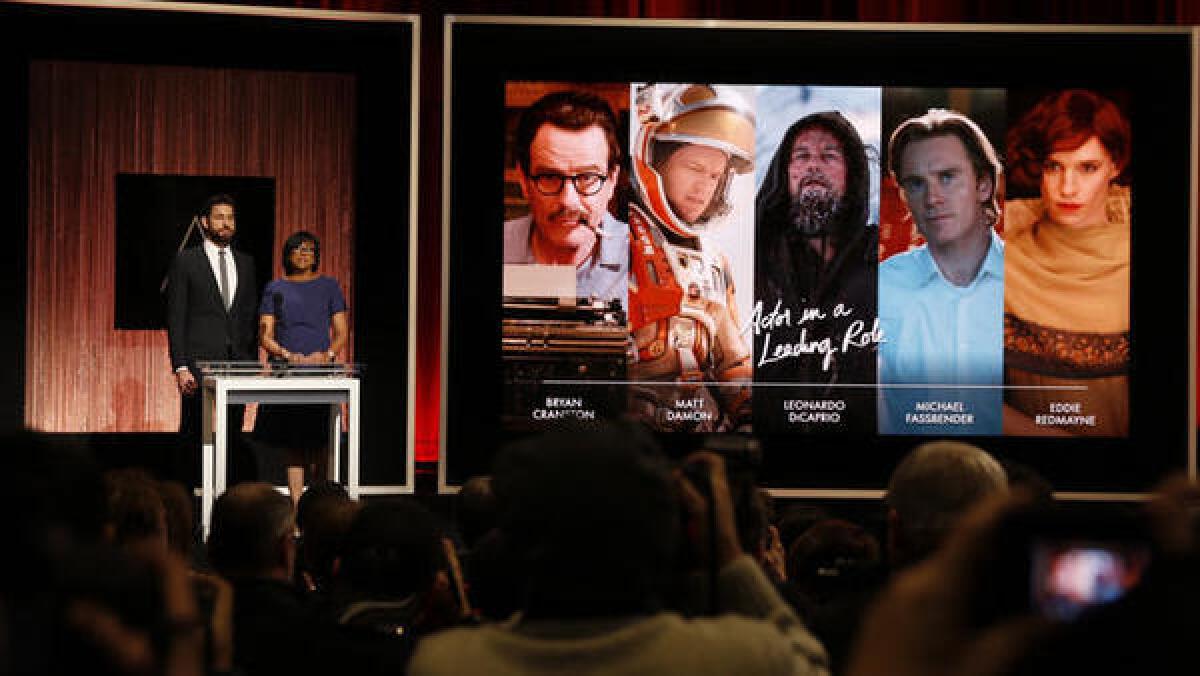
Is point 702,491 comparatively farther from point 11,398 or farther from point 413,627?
point 11,398

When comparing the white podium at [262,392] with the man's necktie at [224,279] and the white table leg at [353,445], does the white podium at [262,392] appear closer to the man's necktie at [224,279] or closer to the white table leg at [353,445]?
the white table leg at [353,445]

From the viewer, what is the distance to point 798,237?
6.41 meters

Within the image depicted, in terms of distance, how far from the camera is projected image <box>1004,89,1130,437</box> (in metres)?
6.43

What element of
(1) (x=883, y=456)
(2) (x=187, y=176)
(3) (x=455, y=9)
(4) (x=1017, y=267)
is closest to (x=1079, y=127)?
(4) (x=1017, y=267)

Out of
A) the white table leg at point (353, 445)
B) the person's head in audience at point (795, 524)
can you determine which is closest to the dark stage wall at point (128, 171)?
the white table leg at point (353, 445)

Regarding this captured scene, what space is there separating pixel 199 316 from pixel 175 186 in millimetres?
884

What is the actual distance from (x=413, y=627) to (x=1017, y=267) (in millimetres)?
4695

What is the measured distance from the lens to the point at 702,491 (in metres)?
1.64

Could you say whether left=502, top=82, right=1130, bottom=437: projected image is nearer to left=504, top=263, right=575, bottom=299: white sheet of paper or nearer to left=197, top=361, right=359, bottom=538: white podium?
left=504, top=263, right=575, bottom=299: white sheet of paper

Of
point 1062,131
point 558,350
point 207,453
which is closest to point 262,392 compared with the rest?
point 207,453

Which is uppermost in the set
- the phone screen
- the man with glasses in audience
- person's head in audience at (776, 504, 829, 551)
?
the man with glasses in audience

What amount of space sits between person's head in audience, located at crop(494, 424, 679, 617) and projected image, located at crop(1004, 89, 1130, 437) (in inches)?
213

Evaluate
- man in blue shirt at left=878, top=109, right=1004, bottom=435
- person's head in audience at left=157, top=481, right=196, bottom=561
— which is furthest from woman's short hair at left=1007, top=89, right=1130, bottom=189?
person's head in audience at left=157, top=481, right=196, bottom=561

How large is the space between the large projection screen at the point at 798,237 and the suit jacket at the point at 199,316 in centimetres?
90
